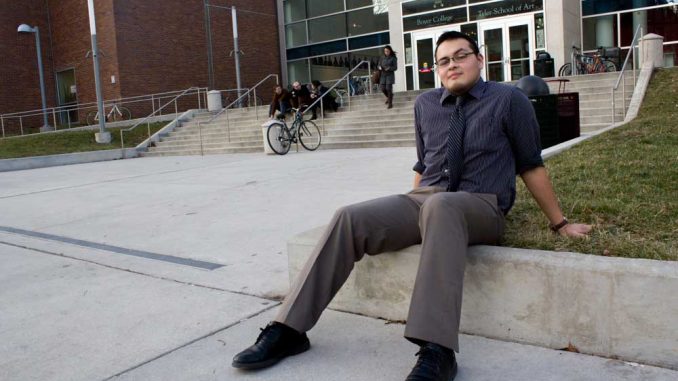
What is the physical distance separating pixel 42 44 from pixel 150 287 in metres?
28.5

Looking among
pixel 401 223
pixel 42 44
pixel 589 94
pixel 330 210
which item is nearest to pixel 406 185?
pixel 330 210

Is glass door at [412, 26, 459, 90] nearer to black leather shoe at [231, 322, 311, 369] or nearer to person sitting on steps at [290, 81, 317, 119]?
person sitting on steps at [290, 81, 317, 119]

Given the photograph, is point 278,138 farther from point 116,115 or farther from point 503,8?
point 116,115

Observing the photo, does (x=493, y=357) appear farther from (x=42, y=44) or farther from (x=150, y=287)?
(x=42, y=44)

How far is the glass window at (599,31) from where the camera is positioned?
22188mm

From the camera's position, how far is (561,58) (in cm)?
2084

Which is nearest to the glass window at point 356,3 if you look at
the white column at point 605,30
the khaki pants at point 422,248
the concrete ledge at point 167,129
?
the concrete ledge at point 167,129


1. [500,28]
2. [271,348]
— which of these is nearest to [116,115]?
[500,28]

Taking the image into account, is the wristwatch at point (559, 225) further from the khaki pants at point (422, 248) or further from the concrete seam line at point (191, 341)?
the concrete seam line at point (191, 341)

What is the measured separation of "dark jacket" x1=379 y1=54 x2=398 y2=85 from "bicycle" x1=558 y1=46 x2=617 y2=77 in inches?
236

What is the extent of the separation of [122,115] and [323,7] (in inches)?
414

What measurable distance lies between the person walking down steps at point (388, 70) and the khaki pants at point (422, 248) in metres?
14.1

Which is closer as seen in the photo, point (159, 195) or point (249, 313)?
point (249, 313)

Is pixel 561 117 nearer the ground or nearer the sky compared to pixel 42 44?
nearer the ground
